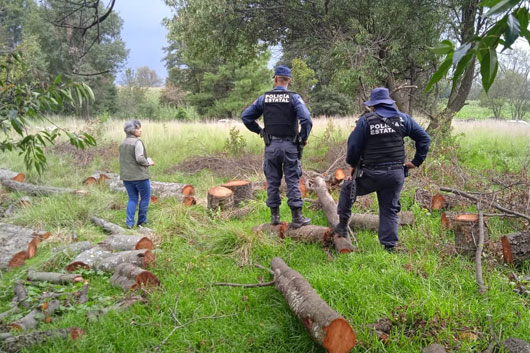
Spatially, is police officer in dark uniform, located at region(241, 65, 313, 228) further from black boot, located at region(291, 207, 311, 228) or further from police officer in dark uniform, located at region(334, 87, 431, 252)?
police officer in dark uniform, located at region(334, 87, 431, 252)

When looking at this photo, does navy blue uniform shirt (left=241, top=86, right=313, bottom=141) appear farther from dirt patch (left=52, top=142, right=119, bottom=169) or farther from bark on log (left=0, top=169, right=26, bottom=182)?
dirt patch (left=52, top=142, right=119, bottom=169)

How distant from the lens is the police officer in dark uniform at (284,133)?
4.97 m

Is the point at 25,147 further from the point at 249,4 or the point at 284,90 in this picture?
the point at 249,4

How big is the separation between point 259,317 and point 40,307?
6.93 feet

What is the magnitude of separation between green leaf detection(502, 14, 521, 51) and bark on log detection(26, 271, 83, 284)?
14.5 feet

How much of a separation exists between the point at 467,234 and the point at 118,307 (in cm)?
373

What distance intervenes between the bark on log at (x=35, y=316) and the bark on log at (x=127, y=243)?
1302 millimetres

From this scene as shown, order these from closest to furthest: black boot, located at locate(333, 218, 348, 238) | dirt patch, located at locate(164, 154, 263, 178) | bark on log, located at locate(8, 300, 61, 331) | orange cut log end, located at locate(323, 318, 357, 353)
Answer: orange cut log end, located at locate(323, 318, 357, 353)
bark on log, located at locate(8, 300, 61, 331)
black boot, located at locate(333, 218, 348, 238)
dirt patch, located at locate(164, 154, 263, 178)

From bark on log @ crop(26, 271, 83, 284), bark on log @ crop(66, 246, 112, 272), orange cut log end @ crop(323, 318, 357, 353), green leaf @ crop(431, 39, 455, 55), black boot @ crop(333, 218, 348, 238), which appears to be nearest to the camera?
green leaf @ crop(431, 39, 455, 55)

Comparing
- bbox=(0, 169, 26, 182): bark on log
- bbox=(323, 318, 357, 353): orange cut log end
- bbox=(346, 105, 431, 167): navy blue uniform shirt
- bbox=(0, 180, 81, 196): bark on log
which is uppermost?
bbox=(346, 105, 431, 167): navy blue uniform shirt

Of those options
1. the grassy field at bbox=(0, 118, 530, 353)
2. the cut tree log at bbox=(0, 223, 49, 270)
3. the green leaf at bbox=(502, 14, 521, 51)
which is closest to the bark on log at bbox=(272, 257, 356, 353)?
the grassy field at bbox=(0, 118, 530, 353)

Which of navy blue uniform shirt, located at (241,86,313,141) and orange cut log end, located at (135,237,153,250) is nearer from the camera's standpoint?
orange cut log end, located at (135,237,153,250)

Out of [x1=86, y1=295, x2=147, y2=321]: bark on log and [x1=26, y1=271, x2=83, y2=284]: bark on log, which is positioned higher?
[x1=86, y1=295, x2=147, y2=321]: bark on log

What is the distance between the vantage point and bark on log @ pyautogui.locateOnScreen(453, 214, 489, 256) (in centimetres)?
410
